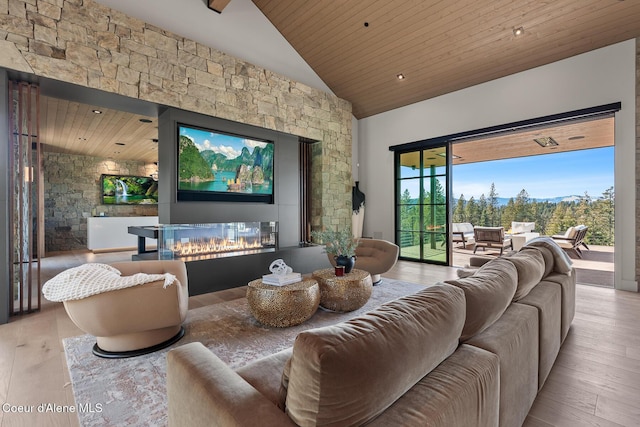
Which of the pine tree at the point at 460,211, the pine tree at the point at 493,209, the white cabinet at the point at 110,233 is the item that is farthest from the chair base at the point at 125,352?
the pine tree at the point at 493,209

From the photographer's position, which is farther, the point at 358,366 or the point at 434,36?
the point at 434,36

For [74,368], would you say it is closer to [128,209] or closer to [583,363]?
[583,363]

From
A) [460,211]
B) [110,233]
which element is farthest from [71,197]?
[460,211]

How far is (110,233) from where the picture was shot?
27.5 ft

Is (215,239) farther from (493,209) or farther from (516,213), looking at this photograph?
(516,213)

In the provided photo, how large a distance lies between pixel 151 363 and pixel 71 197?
28.5 ft

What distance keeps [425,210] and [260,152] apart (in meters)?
3.67

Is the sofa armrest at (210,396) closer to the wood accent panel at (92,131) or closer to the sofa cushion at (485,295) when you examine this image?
the sofa cushion at (485,295)

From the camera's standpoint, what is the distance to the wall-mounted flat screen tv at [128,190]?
907cm

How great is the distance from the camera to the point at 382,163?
7172 mm

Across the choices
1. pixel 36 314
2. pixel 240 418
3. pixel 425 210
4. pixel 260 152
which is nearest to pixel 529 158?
pixel 425 210

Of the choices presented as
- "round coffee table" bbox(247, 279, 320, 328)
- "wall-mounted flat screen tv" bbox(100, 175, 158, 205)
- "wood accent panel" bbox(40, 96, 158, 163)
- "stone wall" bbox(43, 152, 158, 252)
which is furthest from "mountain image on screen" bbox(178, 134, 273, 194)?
"stone wall" bbox(43, 152, 158, 252)

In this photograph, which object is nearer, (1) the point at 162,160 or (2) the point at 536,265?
(2) the point at 536,265

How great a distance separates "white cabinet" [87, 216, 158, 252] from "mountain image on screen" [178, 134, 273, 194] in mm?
4437
